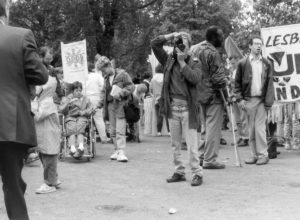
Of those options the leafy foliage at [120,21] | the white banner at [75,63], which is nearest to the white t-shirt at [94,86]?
the white banner at [75,63]

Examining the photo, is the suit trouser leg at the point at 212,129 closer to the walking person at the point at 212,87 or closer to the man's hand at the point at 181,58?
the walking person at the point at 212,87

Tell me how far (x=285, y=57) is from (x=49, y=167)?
5.16 metres

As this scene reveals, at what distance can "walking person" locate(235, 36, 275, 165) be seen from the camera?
386 inches

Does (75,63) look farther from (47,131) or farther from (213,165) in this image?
(47,131)

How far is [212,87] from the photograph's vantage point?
9.26 meters

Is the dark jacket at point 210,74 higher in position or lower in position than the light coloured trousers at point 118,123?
higher

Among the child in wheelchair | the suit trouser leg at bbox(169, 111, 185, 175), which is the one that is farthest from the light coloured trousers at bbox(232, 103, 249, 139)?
the suit trouser leg at bbox(169, 111, 185, 175)

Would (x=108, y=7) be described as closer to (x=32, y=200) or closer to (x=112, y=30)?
(x=112, y=30)

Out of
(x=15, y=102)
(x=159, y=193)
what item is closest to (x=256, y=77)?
(x=159, y=193)

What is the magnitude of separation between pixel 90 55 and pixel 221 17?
10607mm

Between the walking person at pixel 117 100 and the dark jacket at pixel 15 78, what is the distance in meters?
5.72

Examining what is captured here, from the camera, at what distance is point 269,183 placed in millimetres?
7961


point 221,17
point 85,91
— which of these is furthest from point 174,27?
point 85,91

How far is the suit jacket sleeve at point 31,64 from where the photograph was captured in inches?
181
